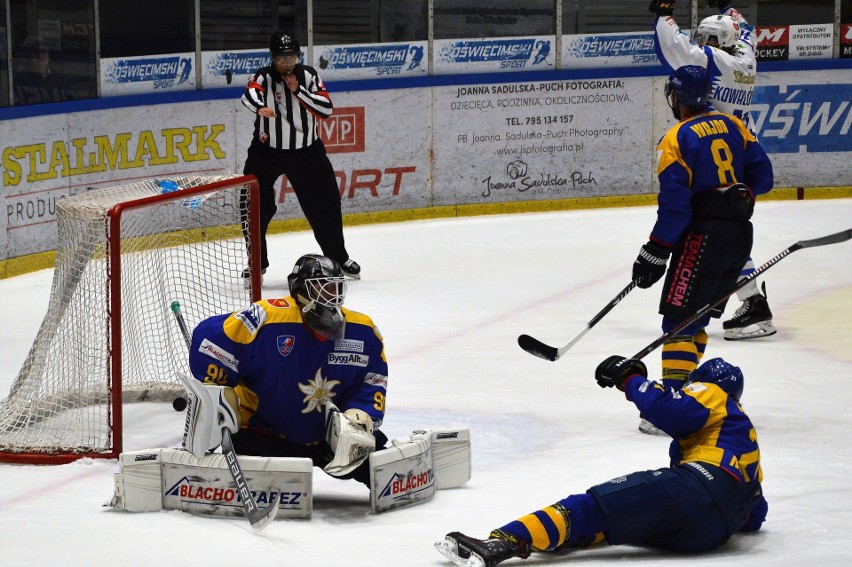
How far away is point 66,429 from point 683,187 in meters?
2.13

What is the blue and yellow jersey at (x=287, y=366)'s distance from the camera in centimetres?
411

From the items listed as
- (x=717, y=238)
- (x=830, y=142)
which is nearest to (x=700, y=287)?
(x=717, y=238)

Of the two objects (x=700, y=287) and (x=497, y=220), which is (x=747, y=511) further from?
(x=497, y=220)

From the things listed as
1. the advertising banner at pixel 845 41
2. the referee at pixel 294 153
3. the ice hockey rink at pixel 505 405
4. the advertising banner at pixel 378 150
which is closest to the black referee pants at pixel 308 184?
the referee at pixel 294 153

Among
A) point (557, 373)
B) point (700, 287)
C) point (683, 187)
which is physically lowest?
point (557, 373)

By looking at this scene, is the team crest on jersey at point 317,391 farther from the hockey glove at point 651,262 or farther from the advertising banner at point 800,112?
the advertising banner at point 800,112

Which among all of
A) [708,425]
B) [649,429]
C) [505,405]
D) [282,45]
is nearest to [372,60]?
[282,45]

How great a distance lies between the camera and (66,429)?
4.91m

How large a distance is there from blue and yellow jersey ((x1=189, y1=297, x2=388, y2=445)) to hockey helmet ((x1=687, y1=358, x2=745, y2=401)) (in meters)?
0.89

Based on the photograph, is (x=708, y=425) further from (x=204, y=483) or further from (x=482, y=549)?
(x=204, y=483)

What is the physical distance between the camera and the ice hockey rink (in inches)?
153

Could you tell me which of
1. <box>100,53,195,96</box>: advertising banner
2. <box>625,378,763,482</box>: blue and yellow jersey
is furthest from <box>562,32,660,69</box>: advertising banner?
<box>625,378,763,482</box>: blue and yellow jersey

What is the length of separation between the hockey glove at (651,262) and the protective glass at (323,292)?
4.39 feet

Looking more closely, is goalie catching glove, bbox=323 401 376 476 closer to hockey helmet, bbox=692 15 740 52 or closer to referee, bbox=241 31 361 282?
hockey helmet, bbox=692 15 740 52
